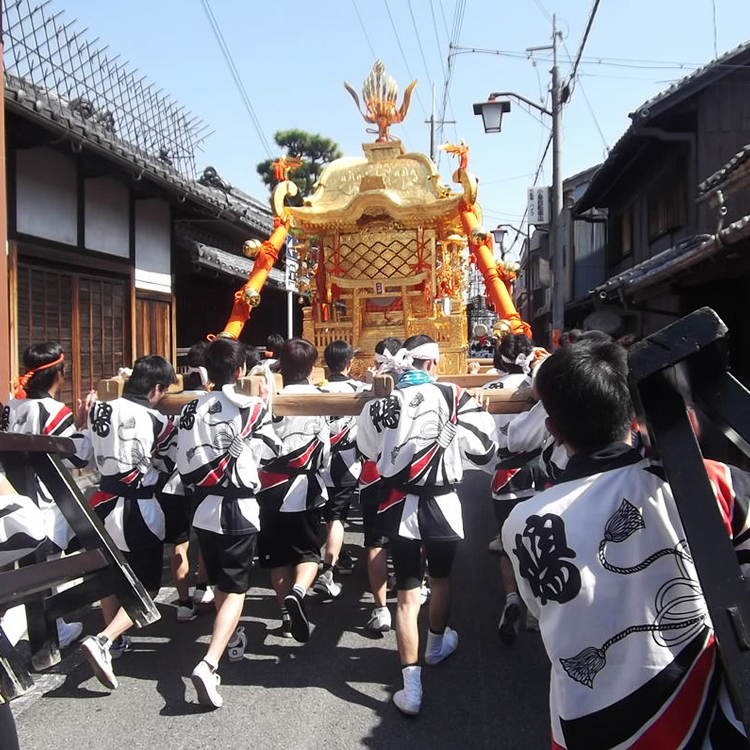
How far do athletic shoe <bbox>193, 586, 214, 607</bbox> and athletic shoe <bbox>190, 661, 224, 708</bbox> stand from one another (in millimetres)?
1323

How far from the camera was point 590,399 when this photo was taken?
1.52 m

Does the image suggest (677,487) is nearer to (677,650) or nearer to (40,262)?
(677,650)

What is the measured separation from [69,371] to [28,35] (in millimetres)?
3445

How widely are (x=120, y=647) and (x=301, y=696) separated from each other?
3.93ft

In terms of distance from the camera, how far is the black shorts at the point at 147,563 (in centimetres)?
368

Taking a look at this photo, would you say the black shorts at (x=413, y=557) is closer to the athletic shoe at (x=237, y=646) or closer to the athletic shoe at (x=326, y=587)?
the athletic shoe at (x=237, y=646)

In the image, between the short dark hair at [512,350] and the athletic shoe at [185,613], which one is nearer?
the athletic shoe at [185,613]

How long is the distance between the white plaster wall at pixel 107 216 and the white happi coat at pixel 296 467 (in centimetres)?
488

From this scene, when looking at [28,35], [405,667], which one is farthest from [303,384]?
[28,35]

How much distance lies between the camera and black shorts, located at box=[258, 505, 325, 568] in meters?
3.97

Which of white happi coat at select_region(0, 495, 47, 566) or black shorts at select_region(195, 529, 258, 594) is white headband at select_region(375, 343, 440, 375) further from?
white happi coat at select_region(0, 495, 47, 566)

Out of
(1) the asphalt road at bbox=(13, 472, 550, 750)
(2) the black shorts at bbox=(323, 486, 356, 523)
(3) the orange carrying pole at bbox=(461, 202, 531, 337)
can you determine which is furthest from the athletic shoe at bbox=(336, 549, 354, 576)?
(3) the orange carrying pole at bbox=(461, 202, 531, 337)

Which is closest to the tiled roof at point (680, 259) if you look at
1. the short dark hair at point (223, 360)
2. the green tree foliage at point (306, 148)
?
the short dark hair at point (223, 360)

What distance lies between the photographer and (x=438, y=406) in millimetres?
3328
